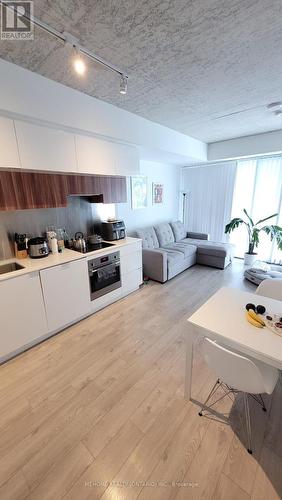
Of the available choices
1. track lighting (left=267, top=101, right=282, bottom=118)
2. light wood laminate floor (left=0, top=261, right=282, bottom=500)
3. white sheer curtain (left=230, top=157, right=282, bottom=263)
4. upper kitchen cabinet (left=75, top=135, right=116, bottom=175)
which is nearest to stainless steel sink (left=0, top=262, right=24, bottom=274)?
light wood laminate floor (left=0, top=261, right=282, bottom=500)

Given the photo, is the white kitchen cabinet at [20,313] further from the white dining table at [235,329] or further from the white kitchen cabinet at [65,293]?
the white dining table at [235,329]

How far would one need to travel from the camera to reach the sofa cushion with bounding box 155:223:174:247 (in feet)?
14.7

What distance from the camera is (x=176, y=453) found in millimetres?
1305

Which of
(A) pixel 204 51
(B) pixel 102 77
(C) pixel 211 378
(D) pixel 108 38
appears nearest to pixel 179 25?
(A) pixel 204 51

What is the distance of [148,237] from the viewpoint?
162 inches

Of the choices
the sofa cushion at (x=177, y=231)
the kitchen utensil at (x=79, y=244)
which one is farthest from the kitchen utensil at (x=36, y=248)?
the sofa cushion at (x=177, y=231)

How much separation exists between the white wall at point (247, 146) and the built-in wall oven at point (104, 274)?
337 centimetres

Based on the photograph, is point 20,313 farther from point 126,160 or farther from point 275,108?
point 275,108

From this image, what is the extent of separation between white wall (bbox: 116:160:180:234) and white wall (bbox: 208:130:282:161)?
1053 mm

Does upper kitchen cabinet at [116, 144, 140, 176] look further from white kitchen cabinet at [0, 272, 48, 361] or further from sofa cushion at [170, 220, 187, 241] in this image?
sofa cushion at [170, 220, 187, 241]

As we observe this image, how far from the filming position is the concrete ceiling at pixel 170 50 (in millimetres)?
1250

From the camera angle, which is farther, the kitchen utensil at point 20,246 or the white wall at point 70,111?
the kitchen utensil at point 20,246

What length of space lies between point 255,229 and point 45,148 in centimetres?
422

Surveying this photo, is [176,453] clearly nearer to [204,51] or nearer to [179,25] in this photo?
[179,25]
